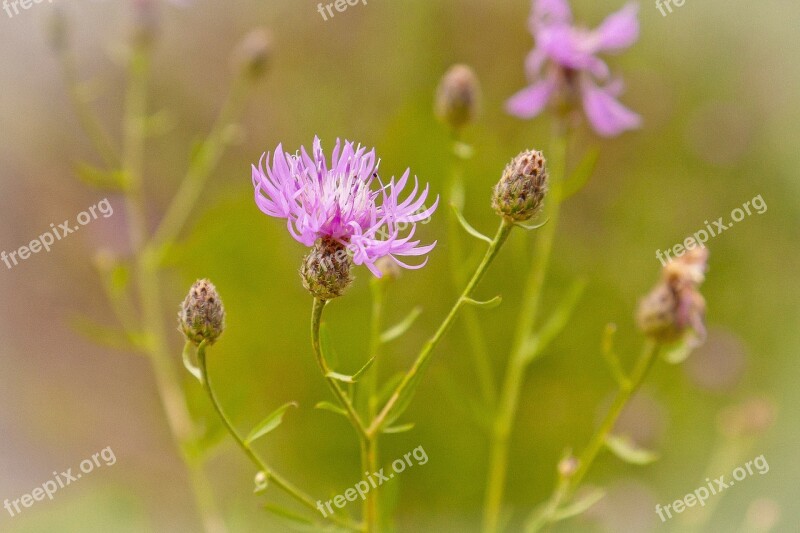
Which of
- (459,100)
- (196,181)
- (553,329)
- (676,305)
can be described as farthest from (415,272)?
(676,305)

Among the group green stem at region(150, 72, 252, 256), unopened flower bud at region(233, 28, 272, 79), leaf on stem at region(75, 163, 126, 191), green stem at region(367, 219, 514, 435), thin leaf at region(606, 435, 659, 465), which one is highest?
green stem at region(150, 72, 252, 256)

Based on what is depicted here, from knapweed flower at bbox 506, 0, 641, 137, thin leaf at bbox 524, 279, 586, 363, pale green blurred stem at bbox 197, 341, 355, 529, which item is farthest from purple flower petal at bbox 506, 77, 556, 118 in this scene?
pale green blurred stem at bbox 197, 341, 355, 529

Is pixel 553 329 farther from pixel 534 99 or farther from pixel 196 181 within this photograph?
pixel 196 181

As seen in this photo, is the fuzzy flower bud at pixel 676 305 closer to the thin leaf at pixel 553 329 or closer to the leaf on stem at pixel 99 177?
the thin leaf at pixel 553 329

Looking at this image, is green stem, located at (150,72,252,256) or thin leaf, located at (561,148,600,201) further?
green stem, located at (150,72,252,256)

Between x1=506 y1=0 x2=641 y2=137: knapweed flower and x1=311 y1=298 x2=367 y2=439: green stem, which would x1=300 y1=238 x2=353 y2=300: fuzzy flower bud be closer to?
x1=311 y1=298 x2=367 y2=439: green stem

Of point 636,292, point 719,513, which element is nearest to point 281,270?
point 636,292

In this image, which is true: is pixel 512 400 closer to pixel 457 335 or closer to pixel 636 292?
pixel 457 335
